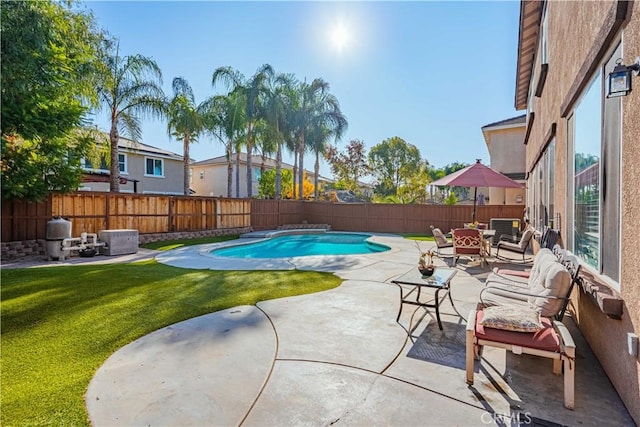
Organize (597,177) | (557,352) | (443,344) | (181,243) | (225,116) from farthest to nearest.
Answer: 1. (225,116)
2. (181,243)
3. (443,344)
4. (597,177)
5. (557,352)

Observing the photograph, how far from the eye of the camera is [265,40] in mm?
12188

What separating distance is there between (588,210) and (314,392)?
12.2ft

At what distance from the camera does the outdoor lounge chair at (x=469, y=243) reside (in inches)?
323

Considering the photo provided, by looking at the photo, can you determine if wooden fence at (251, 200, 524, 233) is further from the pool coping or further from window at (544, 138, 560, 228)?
window at (544, 138, 560, 228)

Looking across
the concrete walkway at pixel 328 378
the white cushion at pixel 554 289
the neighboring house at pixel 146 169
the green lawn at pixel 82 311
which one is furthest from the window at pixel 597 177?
the neighboring house at pixel 146 169

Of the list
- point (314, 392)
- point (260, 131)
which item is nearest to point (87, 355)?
point (314, 392)

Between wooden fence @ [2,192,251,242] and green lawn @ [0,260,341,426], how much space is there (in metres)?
3.09

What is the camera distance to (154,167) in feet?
74.6

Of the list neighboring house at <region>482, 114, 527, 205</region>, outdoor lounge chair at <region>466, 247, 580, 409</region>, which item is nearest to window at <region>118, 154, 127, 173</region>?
neighboring house at <region>482, 114, 527, 205</region>

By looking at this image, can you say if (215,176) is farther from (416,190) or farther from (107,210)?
(416,190)

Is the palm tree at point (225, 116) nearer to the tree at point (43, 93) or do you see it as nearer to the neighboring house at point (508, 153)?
the tree at point (43, 93)

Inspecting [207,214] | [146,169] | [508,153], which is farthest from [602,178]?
[146,169]

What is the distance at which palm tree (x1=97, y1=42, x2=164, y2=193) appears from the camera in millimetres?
14609

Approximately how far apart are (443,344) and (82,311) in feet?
17.2
